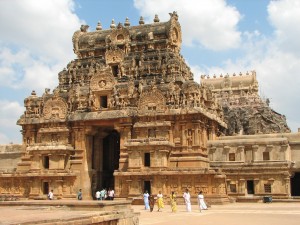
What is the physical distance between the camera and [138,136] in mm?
42906

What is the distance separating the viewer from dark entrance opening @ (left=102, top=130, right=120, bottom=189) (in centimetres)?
4903

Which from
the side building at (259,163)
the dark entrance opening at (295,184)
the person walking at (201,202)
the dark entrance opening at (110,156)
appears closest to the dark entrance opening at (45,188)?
the dark entrance opening at (110,156)

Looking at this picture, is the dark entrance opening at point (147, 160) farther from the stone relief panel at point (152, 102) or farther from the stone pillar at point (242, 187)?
the stone pillar at point (242, 187)

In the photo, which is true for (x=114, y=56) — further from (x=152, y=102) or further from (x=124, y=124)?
(x=124, y=124)

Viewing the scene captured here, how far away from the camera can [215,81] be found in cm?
8856

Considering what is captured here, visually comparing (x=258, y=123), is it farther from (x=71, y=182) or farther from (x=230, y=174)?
(x=71, y=182)

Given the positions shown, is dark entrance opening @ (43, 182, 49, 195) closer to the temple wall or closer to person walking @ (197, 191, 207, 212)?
the temple wall

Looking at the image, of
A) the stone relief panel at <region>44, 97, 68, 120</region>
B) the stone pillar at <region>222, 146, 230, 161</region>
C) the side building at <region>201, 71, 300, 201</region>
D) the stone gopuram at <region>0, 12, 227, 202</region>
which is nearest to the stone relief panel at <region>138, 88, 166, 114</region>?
the stone gopuram at <region>0, 12, 227, 202</region>

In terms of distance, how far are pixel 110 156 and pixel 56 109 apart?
8225 mm

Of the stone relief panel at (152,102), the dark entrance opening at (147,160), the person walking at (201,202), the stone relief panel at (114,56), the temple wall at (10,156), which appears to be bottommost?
the person walking at (201,202)

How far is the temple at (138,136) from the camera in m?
40.1

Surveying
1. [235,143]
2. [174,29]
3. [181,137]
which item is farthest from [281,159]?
[174,29]

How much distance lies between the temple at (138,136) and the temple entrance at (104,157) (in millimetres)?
115

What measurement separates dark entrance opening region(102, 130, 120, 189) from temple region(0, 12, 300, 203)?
0.38ft
